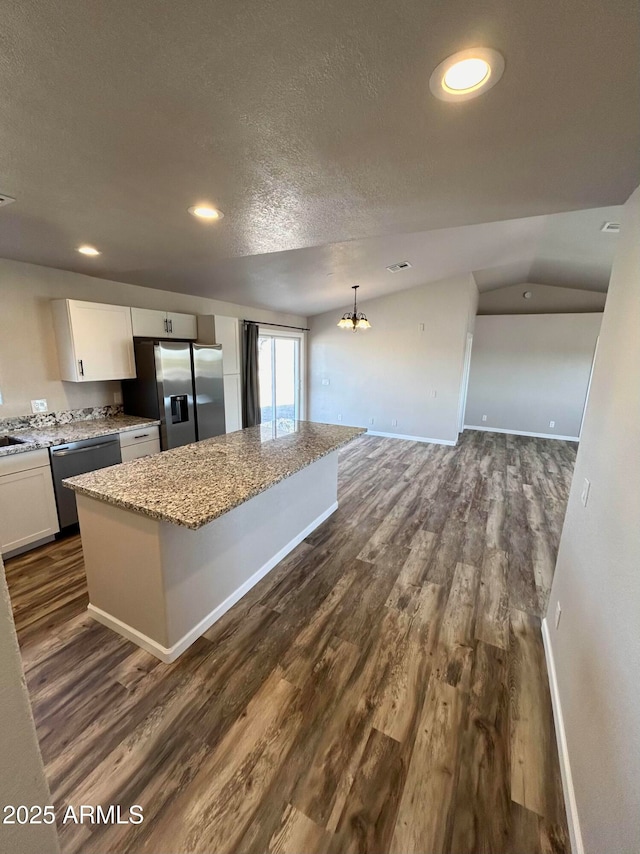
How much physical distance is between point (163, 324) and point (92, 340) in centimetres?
89

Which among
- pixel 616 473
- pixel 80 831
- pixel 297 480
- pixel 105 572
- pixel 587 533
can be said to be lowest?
pixel 80 831

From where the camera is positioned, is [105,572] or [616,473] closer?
[616,473]

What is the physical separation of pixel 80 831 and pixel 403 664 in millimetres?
1512

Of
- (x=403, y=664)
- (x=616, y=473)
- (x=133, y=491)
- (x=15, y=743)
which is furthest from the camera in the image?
(x=403, y=664)

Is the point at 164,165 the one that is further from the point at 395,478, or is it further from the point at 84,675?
the point at 395,478

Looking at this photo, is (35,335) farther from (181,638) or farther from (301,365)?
(301,365)

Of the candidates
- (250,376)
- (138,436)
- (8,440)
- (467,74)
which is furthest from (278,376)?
(467,74)

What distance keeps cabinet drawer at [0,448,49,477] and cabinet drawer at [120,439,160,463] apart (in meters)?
0.63

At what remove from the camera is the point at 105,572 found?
2.00 m

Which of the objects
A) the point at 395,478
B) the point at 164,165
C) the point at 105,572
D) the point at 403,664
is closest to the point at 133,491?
the point at 105,572

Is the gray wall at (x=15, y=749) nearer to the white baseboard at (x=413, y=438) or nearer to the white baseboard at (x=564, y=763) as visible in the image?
the white baseboard at (x=564, y=763)

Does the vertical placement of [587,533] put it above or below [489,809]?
above

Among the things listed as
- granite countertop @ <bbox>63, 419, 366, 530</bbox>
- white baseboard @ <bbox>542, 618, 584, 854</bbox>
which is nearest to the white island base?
granite countertop @ <bbox>63, 419, 366, 530</bbox>

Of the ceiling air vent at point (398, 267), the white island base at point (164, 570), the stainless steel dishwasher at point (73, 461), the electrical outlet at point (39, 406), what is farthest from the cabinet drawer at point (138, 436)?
the ceiling air vent at point (398, 267)
